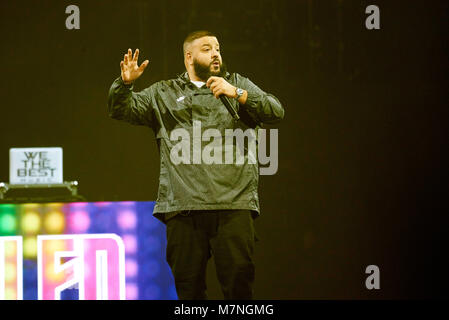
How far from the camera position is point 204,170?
2.48 metres

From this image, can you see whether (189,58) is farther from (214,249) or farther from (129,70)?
(214,249)

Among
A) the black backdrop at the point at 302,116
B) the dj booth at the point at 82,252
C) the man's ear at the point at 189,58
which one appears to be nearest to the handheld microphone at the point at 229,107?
the man's ear at the point at 189,58

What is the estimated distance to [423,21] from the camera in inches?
153

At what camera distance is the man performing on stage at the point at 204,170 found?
7.98 ft

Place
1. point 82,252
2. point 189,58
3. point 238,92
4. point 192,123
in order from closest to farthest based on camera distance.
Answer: point 238,92
point 192,123
point 189,58
point 82,252

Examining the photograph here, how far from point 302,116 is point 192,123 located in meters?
1.42

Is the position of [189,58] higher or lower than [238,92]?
higher

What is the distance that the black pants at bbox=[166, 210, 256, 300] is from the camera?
242 centimetres

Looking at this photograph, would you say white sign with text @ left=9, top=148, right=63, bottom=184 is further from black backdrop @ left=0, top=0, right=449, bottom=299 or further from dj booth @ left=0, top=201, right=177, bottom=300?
dj booth @ left=0, top=201, right=177, bottom=300

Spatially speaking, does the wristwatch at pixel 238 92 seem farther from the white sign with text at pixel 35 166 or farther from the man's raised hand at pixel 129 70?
the white sign with text at pixel 35 166

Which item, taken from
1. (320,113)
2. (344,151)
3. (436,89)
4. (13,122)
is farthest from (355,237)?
(13,122)

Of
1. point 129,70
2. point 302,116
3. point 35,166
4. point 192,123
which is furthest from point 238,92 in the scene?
point 35,166

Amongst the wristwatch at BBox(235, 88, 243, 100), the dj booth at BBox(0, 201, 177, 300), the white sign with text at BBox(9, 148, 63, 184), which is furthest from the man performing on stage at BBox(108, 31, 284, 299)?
the white sign with text at BBox(9, 148, 63, 184)

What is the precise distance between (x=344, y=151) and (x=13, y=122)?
6.55ft
